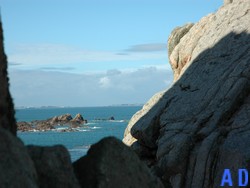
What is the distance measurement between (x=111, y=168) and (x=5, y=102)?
10.4ft

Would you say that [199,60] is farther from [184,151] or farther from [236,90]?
[184,151]

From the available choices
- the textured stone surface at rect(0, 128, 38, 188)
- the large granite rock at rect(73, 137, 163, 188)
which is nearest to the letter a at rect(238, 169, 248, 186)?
the large granite rock at rect(73, 137, 163, 188)

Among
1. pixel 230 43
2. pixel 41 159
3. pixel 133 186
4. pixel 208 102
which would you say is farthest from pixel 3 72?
pixel 230 43

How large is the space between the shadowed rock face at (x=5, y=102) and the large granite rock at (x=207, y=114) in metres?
10.6

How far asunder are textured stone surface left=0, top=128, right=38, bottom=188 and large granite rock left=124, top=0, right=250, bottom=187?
11842 mm

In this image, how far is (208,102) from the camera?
2942 cm

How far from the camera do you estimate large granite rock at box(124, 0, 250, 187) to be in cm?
2572

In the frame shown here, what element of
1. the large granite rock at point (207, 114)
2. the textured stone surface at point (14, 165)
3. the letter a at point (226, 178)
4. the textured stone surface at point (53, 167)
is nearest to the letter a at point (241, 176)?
the large granite rock at point (207, 114)

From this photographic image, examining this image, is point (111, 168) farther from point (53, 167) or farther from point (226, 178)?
A: point (226, 178)

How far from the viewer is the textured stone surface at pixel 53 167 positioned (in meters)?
11.9

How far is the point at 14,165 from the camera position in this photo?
1080 centimetres

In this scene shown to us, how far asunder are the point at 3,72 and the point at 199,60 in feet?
72.4

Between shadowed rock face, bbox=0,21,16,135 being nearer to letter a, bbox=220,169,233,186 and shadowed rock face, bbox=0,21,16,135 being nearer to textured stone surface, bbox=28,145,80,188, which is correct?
textured stone surface, bbox=28,145,80,188

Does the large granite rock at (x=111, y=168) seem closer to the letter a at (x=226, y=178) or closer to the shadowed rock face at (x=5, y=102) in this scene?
the shadowed rock face at (x=5, y=102)
